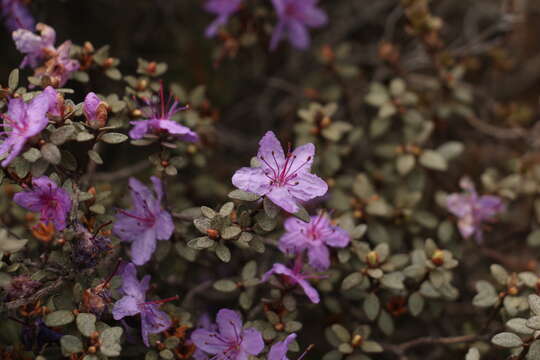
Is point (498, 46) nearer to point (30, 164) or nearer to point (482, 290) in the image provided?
point (482, 290)

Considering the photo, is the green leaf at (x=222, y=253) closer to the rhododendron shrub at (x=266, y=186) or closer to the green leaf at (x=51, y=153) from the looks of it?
the rhododendron shrub at (x=266, y=186)

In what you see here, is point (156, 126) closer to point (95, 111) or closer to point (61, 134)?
point (95, 111)

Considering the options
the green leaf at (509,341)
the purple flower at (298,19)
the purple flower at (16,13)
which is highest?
the purple flower at (298,19)

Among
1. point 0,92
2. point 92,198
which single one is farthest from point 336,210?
point 0,92

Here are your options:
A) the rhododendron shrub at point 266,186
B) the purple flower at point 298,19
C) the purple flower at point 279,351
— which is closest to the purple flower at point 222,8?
the rhododendron shrub at point 266,186

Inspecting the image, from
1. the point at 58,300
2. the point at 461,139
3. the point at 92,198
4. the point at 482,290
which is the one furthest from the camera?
the point at 461,139
